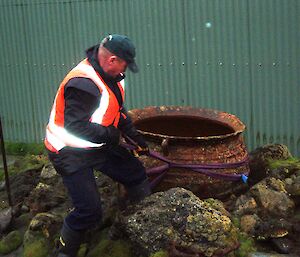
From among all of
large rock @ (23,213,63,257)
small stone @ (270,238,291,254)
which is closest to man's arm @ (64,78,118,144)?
large rock @ (23,213,63,257)

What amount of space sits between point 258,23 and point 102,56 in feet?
11.1

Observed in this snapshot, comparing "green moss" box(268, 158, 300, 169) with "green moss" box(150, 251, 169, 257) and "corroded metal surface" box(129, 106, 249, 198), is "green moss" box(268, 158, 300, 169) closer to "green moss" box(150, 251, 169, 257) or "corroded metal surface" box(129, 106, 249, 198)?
"corroded metal surface" box(129, 106, 249, 198)

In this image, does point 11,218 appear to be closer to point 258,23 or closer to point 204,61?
point 204,61

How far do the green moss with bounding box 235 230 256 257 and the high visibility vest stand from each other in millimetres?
1373

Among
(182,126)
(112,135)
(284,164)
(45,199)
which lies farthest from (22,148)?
(112,135)

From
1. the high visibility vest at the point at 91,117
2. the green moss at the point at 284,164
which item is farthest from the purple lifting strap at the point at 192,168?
the high visibility vest at the point at 91,117

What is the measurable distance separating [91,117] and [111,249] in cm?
118

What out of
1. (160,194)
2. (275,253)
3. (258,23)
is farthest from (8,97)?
(275,253)

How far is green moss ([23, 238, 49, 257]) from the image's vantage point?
4.30m

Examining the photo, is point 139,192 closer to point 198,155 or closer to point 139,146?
point 139,146

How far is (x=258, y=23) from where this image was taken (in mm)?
6504

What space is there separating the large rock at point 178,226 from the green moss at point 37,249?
76 cm

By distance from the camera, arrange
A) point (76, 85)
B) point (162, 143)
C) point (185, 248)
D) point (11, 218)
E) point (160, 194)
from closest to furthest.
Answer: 1. point (76, 85)
2. point (185, 248)
3. point (160, 194)
4. point (162, 143)
5. point (11, 218)

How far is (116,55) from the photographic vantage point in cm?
368
